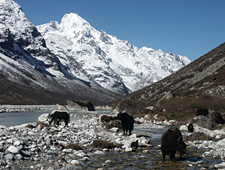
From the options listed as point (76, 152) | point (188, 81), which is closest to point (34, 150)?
point (76, 152)

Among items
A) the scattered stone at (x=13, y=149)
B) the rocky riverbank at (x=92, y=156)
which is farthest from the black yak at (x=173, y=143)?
the scattered stone at (x=13, y=149)

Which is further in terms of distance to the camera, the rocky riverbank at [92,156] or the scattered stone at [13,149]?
the scattered stone at [13,149]

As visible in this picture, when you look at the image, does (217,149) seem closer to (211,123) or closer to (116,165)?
(116,165)

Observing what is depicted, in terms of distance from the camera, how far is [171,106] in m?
54.5

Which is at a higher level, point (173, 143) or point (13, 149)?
point (173, 143)

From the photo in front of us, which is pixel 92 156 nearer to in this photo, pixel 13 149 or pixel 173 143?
pixel 13 149

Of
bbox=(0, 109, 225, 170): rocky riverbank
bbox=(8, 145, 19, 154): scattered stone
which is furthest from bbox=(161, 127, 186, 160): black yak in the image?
bbox=(8, 145, 19, 154): scattered stone

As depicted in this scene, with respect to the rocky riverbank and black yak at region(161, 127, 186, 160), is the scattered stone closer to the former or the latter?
the rocky riverbank

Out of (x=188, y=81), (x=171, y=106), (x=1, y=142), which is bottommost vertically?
(x=1, y=142)

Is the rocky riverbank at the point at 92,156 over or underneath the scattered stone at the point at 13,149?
underneath

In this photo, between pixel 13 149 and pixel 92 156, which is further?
pixel 92 156

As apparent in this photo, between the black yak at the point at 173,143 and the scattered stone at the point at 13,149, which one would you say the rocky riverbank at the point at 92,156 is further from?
the black yak at the point at 173,143

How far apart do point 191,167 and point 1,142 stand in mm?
10452

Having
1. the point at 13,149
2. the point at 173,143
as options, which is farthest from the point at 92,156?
the point at 173,143
